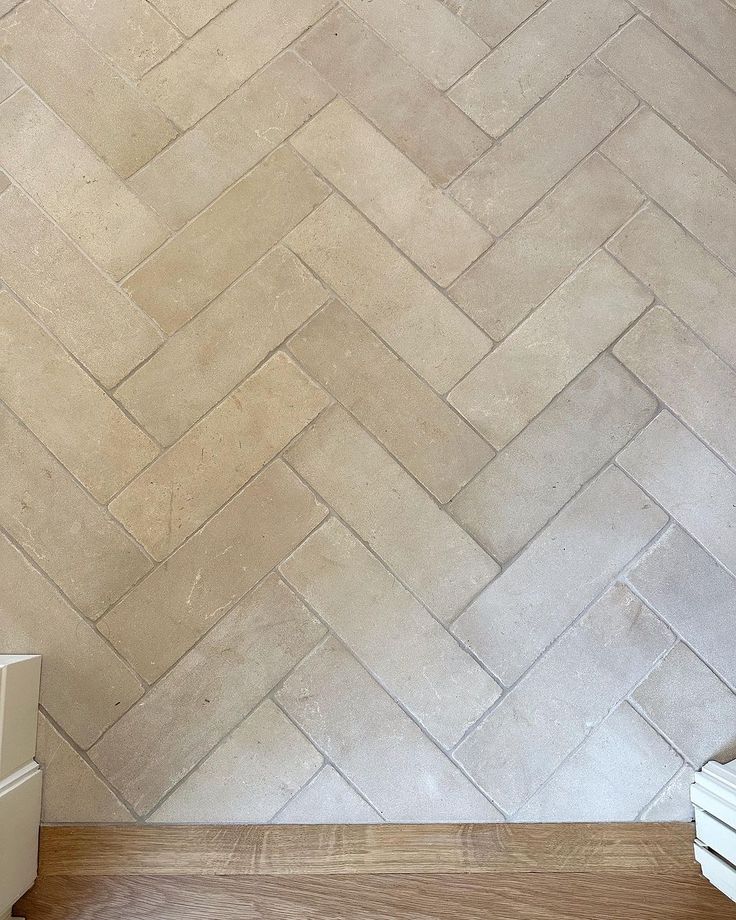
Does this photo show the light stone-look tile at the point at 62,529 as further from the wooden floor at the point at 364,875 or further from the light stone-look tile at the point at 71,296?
the wooden floor at the point at 364,875

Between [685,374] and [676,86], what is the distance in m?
0.81

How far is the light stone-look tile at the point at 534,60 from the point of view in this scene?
190 centimetres

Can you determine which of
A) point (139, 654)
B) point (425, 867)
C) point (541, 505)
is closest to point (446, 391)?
point (541, 505)

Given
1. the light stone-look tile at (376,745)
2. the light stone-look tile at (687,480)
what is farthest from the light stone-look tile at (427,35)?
the light stone-look tile at (376,745)

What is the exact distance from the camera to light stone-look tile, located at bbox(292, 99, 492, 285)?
1.84 meters

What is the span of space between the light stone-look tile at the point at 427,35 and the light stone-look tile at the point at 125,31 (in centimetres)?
51

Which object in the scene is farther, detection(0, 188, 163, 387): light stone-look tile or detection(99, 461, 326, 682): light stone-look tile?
detection(0, 188, 163, 387): light stone-look tile

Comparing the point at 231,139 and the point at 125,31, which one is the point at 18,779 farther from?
the point at 125,31

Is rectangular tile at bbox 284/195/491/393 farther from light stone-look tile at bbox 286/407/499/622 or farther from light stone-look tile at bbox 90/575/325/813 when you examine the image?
light stone-look tile at bbox 90/575/325/813

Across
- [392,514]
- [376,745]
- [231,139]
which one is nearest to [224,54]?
[231,139]

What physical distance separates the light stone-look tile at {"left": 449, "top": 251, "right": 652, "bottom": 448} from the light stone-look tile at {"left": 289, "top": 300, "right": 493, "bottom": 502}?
64 mm

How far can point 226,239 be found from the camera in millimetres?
1815

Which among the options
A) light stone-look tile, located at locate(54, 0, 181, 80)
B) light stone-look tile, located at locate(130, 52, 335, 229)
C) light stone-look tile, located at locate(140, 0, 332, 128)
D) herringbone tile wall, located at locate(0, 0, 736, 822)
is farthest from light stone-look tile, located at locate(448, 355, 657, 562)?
light stone-look tile, located at locate(54, 0, 181, 80)

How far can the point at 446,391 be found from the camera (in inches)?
70.2
